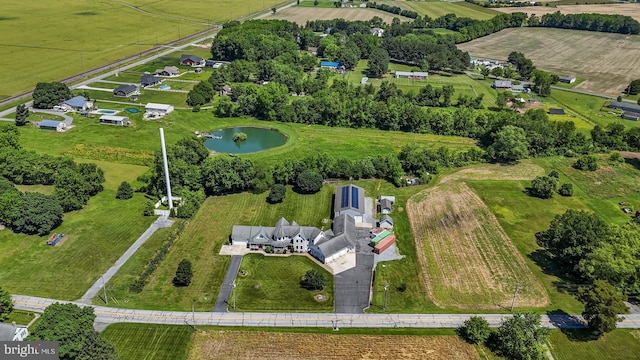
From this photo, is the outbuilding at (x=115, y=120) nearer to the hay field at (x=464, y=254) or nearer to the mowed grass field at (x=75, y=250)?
the mowed grass field at (x=75, y=250)

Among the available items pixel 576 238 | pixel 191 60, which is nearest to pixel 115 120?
pixel 191 60

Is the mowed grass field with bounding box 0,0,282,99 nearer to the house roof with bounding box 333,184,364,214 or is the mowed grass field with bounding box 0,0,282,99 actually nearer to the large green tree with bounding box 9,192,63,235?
the large green tree with bounding box 9,192,63,235

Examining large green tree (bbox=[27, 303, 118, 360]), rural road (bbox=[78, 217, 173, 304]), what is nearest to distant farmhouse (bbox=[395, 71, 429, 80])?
rural road (bbox=[78, 217, 173, 304])

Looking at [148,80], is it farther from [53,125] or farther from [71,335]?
[71,335]

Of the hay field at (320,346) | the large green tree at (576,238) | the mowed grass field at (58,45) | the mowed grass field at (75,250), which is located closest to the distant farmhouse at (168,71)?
the mowed grass field at (58,45)

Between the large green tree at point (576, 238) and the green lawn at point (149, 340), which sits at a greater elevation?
the large green tree at point (576, 238)

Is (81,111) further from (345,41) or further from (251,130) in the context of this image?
(345,41)

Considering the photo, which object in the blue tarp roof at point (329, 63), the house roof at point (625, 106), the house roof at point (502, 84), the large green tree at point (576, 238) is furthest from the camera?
the blue tarp roof at point (329, 63)
